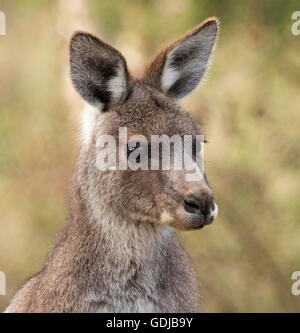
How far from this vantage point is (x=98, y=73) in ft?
18.1

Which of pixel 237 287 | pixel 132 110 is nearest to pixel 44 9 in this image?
pixel 237 287

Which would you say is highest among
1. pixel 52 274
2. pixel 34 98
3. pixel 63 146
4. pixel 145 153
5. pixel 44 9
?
pixel 44 9

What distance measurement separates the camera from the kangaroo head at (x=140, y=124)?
498 cm

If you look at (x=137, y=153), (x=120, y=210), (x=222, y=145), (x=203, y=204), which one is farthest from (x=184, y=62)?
(x=222, y=145)

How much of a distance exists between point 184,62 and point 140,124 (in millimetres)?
757

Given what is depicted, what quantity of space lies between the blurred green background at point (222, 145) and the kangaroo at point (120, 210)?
4.34m

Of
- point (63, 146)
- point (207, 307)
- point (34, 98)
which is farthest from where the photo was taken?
point (34, 98)

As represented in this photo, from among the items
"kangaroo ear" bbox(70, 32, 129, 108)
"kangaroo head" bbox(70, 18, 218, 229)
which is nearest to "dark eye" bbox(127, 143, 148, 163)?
"kangaroo head" bbox(70, 18, 218, 229)

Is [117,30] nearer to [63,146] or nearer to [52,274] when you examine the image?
[63,146]

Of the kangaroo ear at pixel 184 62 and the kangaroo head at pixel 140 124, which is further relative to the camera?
the kangaroo ear at pixel 184 62

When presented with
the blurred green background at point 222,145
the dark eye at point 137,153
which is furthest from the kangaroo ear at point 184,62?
the blurred green background at point 222,145

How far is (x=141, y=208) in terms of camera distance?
5164 millimetres

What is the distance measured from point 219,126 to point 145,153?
576 centimetres

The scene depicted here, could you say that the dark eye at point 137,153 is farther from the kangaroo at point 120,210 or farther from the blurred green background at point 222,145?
the blurred green background at point 222,145
